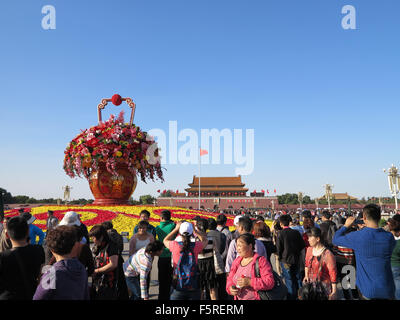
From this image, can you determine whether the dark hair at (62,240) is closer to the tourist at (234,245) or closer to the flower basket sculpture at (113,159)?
the tourist at (234,245)

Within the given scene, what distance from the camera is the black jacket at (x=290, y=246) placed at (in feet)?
16.8

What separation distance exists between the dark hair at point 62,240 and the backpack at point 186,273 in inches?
67.2

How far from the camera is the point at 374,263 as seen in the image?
323cm

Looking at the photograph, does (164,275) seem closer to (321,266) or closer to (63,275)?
(321,266)

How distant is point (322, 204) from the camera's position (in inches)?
2677

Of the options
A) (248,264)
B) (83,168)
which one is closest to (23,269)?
(248,264)

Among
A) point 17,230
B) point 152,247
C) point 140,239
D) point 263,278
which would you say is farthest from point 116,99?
point 263,278

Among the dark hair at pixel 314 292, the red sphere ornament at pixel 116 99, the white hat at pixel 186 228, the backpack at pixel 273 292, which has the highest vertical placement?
the red sphere ornament at pixel 116 99

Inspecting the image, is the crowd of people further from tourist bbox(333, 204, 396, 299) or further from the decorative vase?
the decorative vase

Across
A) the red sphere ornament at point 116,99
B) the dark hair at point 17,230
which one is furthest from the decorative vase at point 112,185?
the dark hair at point 17,230

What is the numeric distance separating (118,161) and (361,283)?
1620 centimetres

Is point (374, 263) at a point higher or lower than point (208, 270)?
higher

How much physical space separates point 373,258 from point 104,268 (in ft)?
10.7

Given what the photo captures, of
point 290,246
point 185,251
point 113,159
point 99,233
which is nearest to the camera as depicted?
point 99,233
